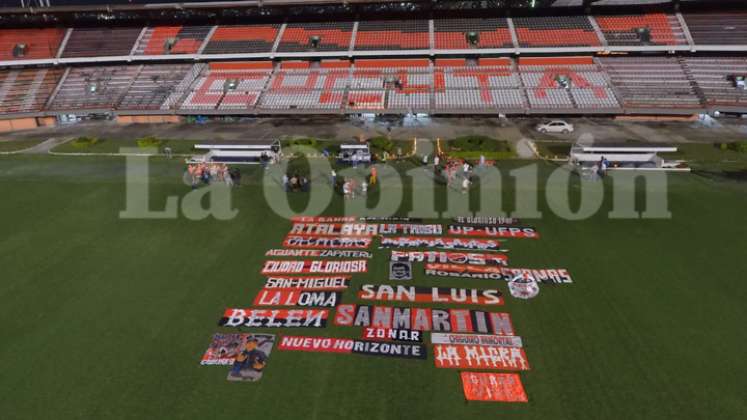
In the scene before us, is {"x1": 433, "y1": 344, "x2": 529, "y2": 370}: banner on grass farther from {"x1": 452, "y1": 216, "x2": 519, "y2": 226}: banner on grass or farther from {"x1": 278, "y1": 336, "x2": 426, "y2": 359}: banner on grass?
{"x1": 452, "y1": 216, "x2": 519, "y2": 226}: banner on grass

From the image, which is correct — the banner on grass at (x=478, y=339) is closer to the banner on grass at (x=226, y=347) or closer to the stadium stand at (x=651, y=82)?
the banner on grass at (x=226, y=347)

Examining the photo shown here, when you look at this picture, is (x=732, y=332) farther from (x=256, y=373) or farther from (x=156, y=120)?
(x=156, y=120)

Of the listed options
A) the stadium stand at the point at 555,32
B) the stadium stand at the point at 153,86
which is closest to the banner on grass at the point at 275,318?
the stadium stand at the point at 153,86

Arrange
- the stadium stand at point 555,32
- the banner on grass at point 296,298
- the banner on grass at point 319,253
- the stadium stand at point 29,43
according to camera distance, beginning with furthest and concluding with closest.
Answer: the stadium stand at point 29,43, the stadium stand at point 555,32, the banner on grass at point 319,253, the banner on grass at point 296,298

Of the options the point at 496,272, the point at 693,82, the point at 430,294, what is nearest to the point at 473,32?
the point at 693,82

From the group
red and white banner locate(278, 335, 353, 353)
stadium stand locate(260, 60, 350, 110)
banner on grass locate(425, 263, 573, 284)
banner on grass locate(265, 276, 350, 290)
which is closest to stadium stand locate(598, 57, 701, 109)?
stadium stand locate(260, 60, 350, 110)

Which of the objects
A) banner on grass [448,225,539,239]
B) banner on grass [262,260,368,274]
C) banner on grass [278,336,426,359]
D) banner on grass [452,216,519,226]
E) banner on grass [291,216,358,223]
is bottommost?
banner on grass [278,336,426,359]
